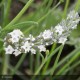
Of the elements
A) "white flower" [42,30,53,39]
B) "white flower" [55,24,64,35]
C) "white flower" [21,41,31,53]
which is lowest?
"white flower" [21,41,31,53]

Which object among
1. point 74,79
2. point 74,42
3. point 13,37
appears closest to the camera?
point 13,37

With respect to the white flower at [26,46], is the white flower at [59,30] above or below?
above

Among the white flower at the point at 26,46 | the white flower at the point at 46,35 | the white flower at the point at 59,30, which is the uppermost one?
the white flower at the point at 59,30

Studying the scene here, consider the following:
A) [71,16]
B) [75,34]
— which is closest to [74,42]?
[75,34]

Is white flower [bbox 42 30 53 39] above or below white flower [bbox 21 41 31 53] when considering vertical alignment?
above

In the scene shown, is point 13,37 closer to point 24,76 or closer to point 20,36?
point 20,36

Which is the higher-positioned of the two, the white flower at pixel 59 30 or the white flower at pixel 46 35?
the white flower at pixel 59 30

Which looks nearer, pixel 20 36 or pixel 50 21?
pixel 20 36

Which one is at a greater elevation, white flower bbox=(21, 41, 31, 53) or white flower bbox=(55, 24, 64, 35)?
white flower bbox=(55, 24, 64, 35)
